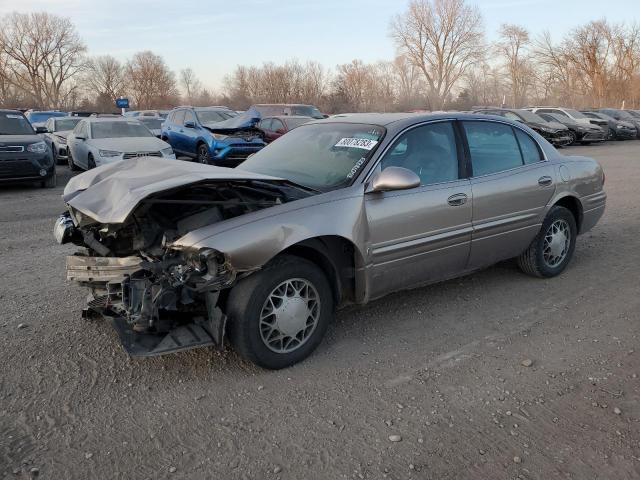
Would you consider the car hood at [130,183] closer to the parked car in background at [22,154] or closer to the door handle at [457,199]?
the door handle at [457,199]

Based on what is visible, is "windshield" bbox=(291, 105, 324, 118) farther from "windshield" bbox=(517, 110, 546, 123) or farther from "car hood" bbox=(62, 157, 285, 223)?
"car hood" bbox=(62, 157, 285, 223)

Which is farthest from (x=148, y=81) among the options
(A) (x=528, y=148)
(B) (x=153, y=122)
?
(A) (x=528, y=148)

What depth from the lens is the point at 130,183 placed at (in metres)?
3.38

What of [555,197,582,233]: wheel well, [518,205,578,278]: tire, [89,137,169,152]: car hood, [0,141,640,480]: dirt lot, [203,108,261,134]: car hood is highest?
[203,108,261,134]: car hood

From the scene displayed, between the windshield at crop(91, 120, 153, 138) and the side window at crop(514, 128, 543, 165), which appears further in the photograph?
the windshield at crop(91, 120, 153, 138)

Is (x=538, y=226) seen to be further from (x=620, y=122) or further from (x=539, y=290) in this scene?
(x=620, y=122)

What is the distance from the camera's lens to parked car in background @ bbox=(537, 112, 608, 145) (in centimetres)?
2267

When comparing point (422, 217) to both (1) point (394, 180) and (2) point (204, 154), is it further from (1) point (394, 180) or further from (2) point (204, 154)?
(2) point (204, 154)

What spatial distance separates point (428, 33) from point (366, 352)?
65.0m

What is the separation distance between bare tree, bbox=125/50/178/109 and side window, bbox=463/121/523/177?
69.4 m

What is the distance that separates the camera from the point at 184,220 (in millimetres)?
3436

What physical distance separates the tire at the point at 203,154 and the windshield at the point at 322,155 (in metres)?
9.15

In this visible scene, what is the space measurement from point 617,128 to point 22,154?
26.1 metres

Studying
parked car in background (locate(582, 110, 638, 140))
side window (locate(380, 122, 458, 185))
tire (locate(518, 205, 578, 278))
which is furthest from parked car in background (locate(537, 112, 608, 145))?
side window (locate(380, 122, 458, 185))
